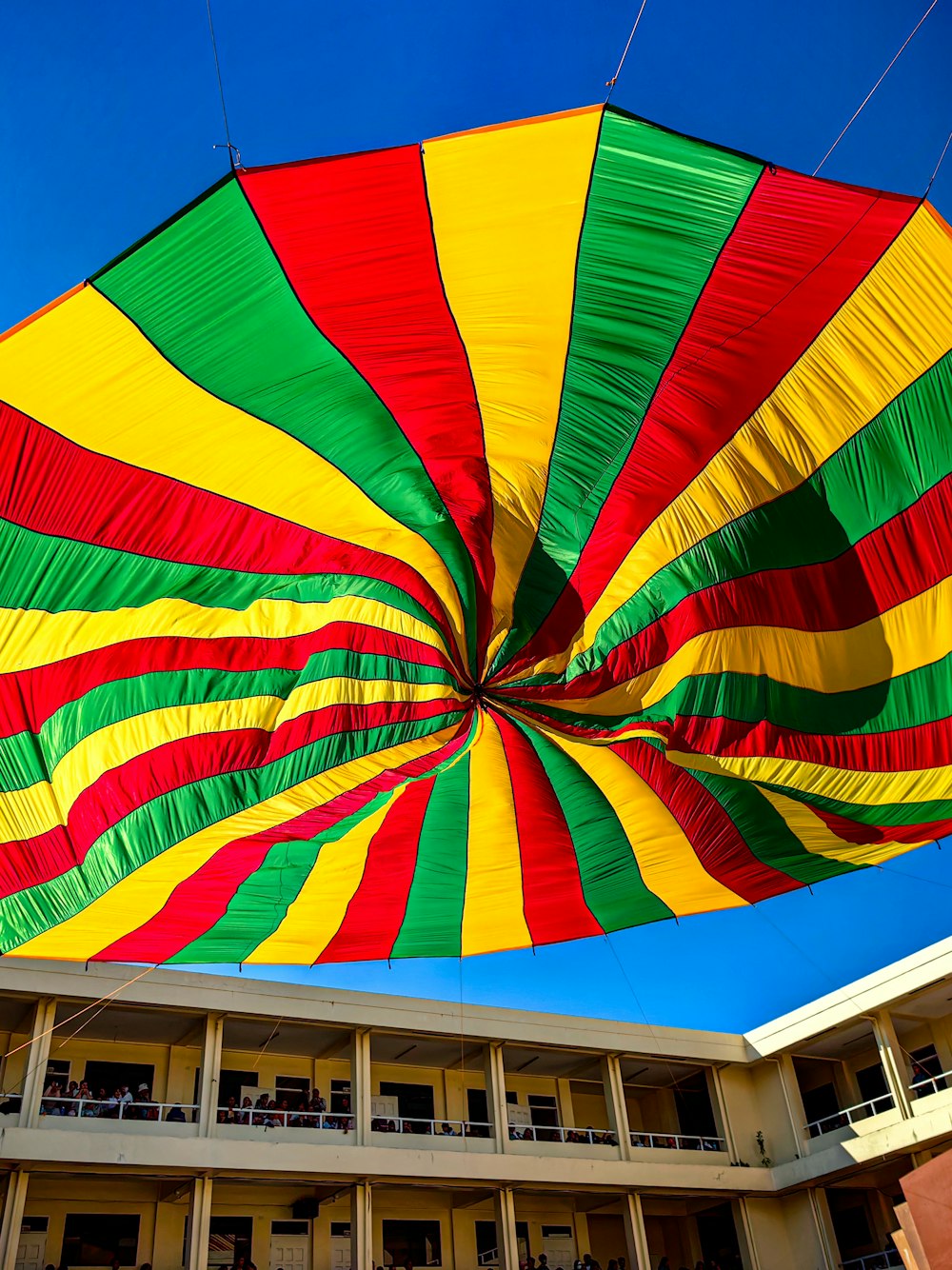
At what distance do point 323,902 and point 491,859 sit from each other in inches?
49.1

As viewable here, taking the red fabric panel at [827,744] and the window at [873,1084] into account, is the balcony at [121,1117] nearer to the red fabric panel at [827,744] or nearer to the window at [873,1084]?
the red fabric panel at [827,744]

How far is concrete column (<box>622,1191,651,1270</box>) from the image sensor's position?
17.8m

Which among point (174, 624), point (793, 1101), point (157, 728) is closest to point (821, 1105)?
point (793, 1101)

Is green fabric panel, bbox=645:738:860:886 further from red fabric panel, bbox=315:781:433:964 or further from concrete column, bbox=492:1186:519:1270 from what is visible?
concrete column, bbox=492:1186:519:1270

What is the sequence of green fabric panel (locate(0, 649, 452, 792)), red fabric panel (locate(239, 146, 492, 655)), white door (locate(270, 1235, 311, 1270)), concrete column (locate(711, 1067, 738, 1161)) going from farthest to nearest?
concrete column (locate(711, 1067, 738, 1161)) → white door (locate(270, 1235, 311, 1270)) → green fabric panel (locate(0, 649, 452, 792)) → red fabric panel (locate(239, 146, 492, 655))

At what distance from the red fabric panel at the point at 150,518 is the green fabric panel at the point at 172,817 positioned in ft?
3.09

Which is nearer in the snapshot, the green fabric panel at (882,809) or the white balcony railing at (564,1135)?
the green fabric panel at (882,809)

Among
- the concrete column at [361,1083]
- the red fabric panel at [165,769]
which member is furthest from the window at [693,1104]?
the red fabric panel at [165,769]

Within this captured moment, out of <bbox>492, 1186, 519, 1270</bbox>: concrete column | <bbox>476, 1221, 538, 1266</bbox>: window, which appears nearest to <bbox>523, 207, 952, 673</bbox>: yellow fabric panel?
<bbox>492, 1186, 519, 1270</bbox>: concrete column

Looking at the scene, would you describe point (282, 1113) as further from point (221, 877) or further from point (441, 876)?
point (221, 877)

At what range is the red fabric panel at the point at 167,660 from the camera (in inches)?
229

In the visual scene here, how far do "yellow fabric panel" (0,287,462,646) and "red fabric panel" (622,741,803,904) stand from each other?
2.00 metres

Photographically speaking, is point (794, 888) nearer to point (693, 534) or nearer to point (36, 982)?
point (693, 534)

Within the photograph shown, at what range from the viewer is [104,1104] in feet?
48.4
